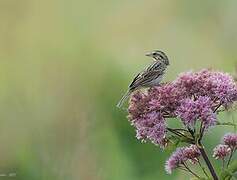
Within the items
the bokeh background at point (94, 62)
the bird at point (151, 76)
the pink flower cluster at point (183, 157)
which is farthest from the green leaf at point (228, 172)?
the bokeh background at point (94, 62)

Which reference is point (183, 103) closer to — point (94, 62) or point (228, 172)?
point (228, 172)

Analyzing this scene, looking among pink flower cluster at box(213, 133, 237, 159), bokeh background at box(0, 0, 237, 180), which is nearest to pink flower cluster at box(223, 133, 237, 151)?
pink flower cluster at box(213, 133, 237, 159)

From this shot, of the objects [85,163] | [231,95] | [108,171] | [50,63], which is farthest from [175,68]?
[231,95]

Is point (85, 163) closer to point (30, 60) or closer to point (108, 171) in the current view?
point (108, 171)

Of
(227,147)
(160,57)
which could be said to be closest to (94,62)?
(160,57)

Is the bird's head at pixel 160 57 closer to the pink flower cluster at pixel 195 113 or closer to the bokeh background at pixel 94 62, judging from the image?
the pink flower cluster at pixel 195 113

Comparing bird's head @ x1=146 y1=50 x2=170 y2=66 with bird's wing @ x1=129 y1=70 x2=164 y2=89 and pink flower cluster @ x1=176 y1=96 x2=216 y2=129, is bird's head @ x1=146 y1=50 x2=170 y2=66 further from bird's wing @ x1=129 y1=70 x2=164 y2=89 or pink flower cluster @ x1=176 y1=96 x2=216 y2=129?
pink flower cluster @ x1=176 y1=96 x2=216 y2=129
